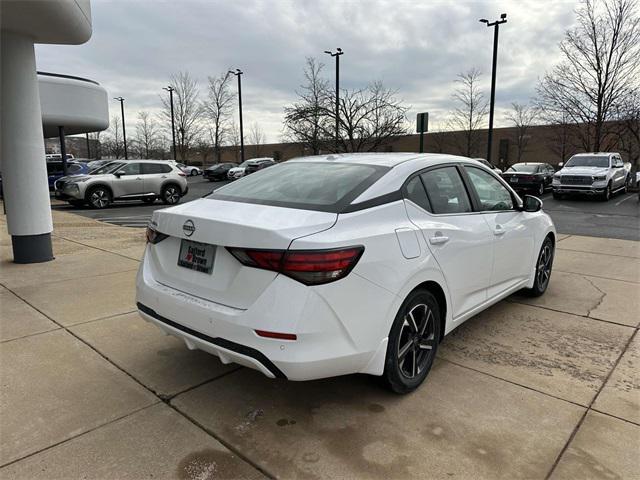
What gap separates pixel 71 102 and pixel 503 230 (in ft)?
77.2

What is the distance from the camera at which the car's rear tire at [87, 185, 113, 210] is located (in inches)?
642

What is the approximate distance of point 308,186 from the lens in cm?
323

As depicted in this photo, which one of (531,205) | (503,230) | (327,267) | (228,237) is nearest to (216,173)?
(531,205)

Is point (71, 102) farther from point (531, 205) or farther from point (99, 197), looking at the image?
point (531, 205)

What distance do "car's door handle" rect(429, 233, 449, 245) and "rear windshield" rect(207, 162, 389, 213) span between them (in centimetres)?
55

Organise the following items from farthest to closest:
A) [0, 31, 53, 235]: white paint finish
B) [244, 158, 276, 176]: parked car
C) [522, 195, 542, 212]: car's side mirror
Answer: [244, 158, 276, 176]: parked car
[0, 31, 53, 235]: white paint finish
[522, 195, 542, 212]: car's side mirror

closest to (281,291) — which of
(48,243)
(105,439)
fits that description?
(105,439)

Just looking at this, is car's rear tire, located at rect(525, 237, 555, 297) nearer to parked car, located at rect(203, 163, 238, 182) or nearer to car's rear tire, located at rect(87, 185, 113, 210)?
car's rear tire, located at rect(87, 185, 113, 210)

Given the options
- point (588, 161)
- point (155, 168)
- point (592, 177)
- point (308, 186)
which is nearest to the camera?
point (308, 186)

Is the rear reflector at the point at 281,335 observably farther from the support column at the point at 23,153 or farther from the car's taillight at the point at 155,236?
the support column at the point at 23,153

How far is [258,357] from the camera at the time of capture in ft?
8.01

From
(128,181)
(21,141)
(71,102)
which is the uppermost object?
(71,102)

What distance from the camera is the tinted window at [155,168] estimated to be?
17.5m

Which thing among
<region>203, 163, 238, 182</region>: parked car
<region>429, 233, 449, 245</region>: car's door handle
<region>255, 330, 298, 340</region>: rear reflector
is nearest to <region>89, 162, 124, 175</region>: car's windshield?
<region>429, 233, 449, 245</region>: car's door handle
